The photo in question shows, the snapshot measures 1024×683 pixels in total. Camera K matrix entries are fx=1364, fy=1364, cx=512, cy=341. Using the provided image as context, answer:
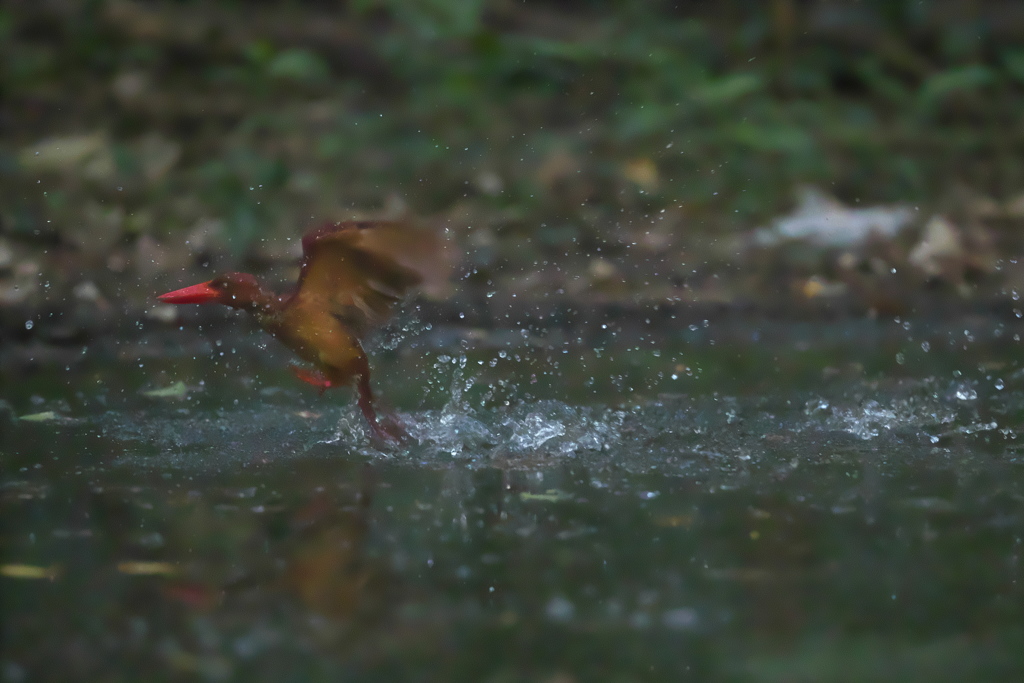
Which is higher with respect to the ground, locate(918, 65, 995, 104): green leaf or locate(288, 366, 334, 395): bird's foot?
locate(918, 65, 995, 104): green leaf

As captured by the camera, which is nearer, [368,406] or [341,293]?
[341,293]

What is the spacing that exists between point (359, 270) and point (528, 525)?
42.3 inches

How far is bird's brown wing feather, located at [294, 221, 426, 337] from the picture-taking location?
3926mm

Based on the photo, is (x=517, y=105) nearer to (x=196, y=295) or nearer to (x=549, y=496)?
(x=196, y=295)

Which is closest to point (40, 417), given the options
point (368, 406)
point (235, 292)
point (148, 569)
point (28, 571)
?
point (235, 292)

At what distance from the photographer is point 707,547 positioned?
3.25 meters

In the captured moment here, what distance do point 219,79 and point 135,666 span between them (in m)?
7.01

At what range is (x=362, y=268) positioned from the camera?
162 inches

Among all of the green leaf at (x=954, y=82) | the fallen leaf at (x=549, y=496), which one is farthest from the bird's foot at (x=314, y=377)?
the green leaf at (x=954, y=82)

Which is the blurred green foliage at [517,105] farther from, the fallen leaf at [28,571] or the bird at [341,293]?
the fallen leaf at [28,571]

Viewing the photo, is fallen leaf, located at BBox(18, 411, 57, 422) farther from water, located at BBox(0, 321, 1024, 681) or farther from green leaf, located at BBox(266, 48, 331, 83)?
green leaf, located at BBox(266, 48, 331, 83)

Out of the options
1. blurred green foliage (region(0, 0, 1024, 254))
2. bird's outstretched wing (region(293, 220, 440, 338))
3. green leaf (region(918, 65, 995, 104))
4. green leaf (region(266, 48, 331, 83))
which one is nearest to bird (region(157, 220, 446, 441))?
bird's outstretched wing (region(293, 220, 440, 338))

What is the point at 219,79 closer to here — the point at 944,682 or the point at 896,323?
the point at 896,323

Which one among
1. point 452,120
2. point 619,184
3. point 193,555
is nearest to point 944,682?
point 193,555
